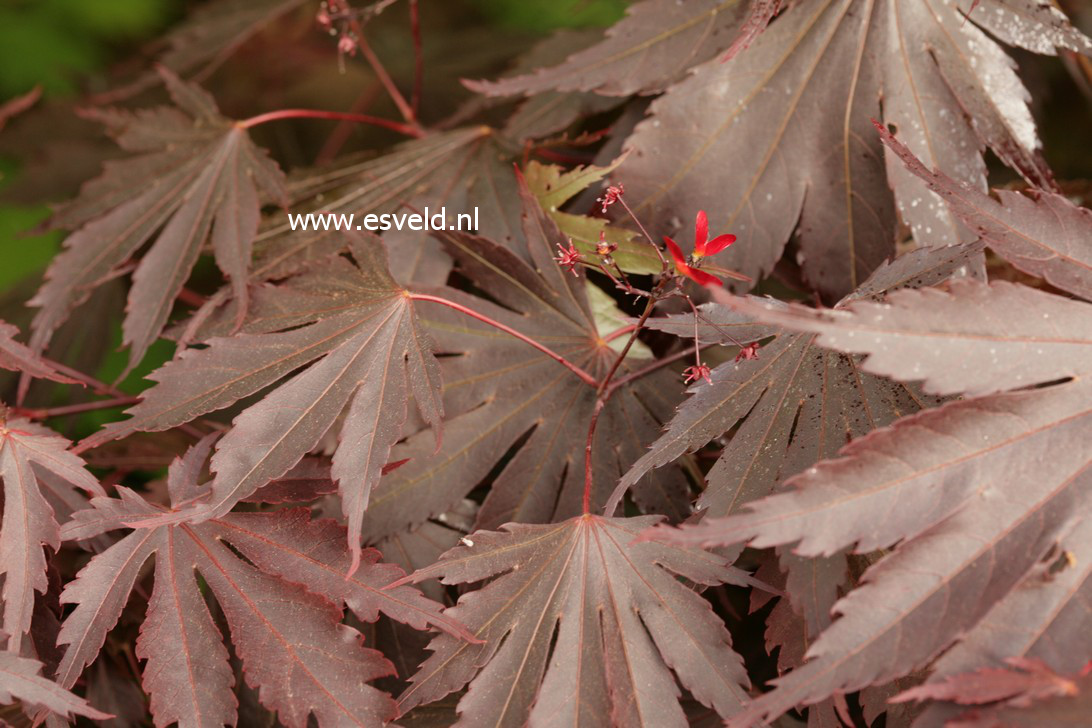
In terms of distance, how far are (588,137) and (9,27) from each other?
1169mm

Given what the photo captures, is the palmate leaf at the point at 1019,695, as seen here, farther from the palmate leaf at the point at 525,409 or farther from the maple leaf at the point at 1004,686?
the palmate leaf at the point at 525,409

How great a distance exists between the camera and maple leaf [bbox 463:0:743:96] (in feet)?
2.51

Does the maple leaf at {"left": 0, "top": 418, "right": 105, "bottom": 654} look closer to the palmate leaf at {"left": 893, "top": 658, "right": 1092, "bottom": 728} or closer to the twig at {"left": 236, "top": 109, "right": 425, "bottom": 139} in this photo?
the twig at {"left": 236, "top": 109, "right": 425, "bottom": 139}

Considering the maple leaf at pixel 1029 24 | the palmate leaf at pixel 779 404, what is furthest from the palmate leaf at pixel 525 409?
the maple leaf at pixel 1029 24

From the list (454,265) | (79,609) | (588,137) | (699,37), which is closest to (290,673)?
(79,609)

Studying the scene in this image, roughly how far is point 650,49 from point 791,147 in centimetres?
16

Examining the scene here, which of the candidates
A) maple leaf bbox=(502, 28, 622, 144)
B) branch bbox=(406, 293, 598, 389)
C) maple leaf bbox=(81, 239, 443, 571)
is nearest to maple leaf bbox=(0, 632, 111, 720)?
maple leaf bbox=(81, 239, 443, 571)

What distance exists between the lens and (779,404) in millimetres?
591

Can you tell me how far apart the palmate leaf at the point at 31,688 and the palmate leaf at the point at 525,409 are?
244mm

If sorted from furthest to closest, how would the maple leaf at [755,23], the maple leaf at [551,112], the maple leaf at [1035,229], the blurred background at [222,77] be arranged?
the blurred background at [222,77]
the maple leaf at [551,112]
the maple leaf at [755,23]
the maple leaf at [1035,229]

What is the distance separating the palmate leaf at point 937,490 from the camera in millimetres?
455

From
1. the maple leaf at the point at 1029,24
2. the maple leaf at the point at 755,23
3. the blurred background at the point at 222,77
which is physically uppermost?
the blurred background at the point at 222,77

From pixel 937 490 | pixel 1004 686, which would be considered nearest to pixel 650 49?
pixel 937 490

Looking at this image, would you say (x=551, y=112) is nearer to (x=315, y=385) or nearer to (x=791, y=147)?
(x=791, y=147)
